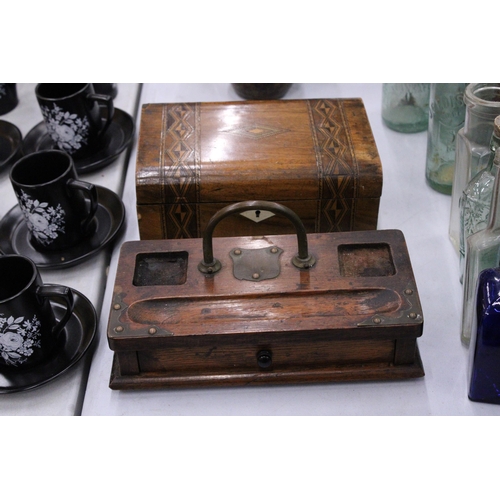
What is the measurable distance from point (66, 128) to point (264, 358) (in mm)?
679

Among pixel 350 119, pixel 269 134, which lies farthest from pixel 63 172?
pixel 350 119

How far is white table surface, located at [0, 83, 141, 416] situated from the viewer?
1150 mm

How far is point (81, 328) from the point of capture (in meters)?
1.24

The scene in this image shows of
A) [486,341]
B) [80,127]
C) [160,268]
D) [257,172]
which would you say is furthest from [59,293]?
[486,341]

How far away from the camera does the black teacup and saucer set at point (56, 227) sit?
45.0 inches

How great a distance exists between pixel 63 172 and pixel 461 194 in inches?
28.0

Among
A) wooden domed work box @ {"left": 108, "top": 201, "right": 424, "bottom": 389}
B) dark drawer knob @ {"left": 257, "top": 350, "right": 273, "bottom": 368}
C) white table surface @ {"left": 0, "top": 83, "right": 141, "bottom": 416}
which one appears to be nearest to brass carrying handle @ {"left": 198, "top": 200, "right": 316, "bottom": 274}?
wooden domed work box @ {"left": 108, "top": 201, "right": 424, "bottom": 389}

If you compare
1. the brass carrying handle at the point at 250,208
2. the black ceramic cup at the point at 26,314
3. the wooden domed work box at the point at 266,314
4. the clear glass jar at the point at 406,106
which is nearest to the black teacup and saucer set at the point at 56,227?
the black ceramic cup at the point at 26,314

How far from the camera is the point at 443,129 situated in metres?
1.44

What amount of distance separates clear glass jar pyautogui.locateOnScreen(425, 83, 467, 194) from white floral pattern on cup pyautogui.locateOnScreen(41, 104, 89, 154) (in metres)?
0.68

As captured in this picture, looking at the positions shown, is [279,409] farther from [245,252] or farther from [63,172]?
[63,172]

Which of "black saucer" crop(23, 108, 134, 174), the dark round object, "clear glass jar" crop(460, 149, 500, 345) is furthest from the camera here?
the dark round object

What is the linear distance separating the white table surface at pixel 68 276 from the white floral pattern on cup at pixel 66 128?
0.07m

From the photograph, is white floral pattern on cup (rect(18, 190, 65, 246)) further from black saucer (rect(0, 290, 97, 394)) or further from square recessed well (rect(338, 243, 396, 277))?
square recessed well (rect(338, 243, 396, 277))
